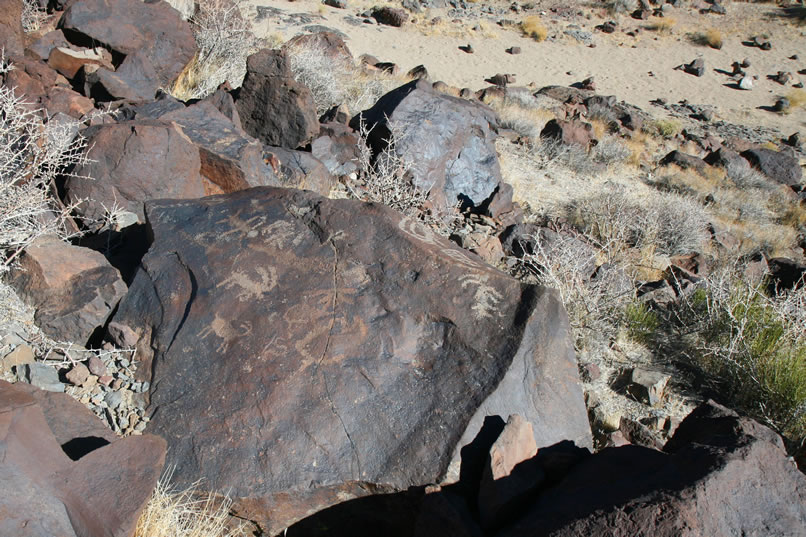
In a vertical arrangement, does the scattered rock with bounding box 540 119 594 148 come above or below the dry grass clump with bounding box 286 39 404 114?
below

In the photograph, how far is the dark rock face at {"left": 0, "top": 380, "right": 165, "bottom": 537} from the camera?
76.8 inches

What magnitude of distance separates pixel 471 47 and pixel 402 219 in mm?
15921

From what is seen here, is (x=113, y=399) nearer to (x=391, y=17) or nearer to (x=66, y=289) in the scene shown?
(x=66, y=289)

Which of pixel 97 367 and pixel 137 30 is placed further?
pixel 137 30

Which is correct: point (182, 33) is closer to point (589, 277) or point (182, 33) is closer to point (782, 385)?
point (589, 277)

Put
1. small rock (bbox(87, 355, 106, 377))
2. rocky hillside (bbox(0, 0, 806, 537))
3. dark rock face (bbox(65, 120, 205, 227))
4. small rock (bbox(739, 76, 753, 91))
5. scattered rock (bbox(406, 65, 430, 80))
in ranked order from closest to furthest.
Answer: rocky hillside (bbox(0, 0, 806, 537)) → small rock (bbox(87, 355, 106, 377)) → dark rock face (bbox(65, 120, 205, 227)) → scattered rock (bbox(406, 65, 430, 80)) → small rock (bbox(739, 76, 753, 91))

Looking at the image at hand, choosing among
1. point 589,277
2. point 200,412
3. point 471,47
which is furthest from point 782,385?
point 471,47

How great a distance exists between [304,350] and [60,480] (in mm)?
1118

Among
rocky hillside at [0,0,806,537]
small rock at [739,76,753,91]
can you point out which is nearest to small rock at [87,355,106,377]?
rocky hillside at [0,0,806,537]

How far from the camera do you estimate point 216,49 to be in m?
7.82

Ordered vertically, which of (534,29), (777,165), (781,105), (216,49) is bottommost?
(781,105)

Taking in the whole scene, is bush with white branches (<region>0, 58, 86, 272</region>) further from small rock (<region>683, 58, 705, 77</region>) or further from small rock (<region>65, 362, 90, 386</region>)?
small rock (<region>683, 58, 705, 77</region>)

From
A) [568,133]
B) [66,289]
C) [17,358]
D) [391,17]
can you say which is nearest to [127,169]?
[66,289]

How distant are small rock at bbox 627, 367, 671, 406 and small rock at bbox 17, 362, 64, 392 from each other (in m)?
3.59
